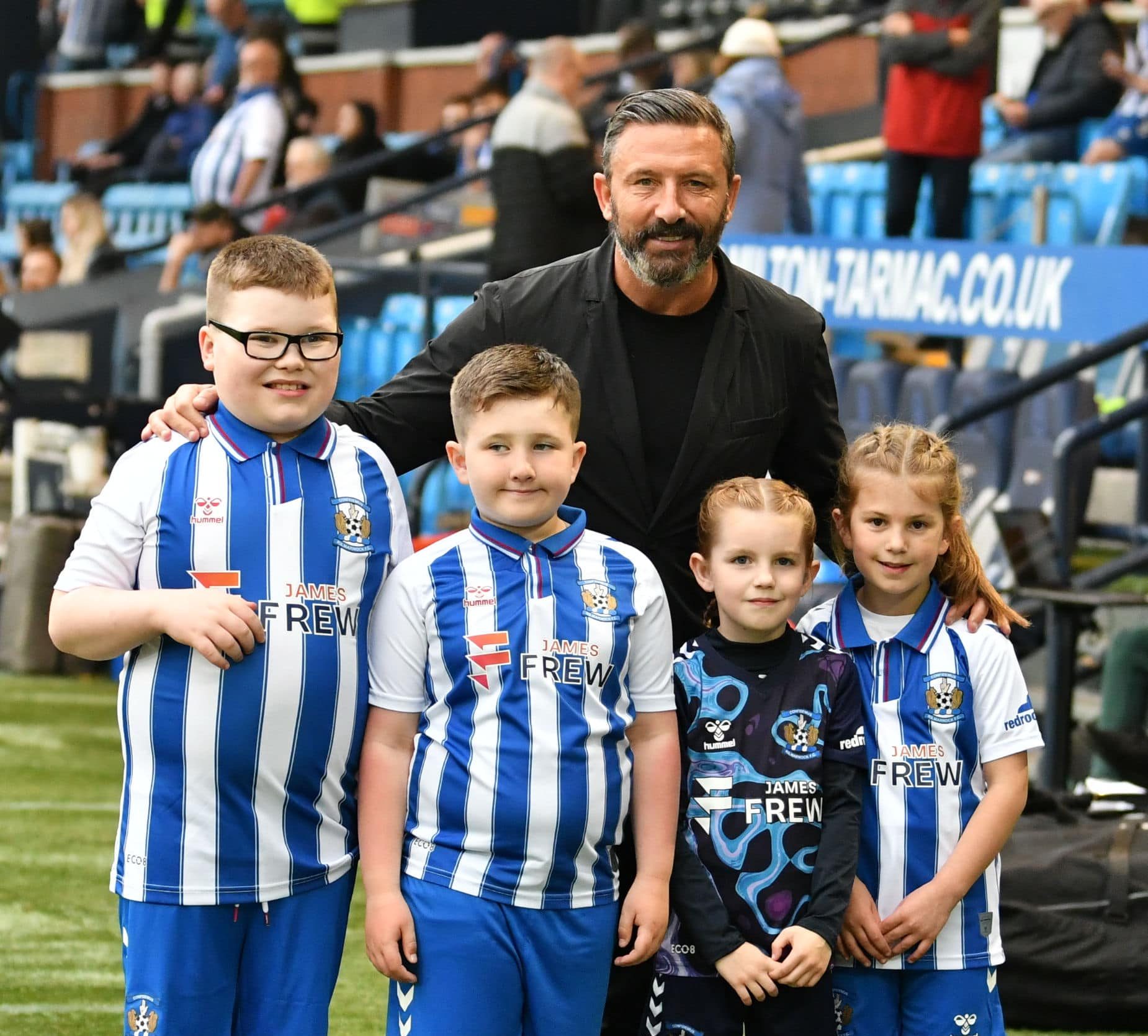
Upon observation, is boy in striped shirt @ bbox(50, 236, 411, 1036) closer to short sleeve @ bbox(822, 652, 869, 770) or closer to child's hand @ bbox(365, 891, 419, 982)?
child's hand @ bbox(365, 891, 419, 982)

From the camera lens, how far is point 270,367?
2.55 m

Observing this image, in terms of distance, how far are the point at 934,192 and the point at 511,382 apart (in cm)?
589

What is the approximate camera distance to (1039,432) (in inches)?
257

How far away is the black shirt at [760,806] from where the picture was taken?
2604 millimetres

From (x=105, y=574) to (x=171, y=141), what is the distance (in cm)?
1293

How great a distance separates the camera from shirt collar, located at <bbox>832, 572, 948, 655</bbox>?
110 inches

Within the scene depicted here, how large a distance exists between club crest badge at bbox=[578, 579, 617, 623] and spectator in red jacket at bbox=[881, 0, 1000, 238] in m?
5.68

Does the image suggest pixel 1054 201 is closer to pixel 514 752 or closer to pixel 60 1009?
pixel 60 1009

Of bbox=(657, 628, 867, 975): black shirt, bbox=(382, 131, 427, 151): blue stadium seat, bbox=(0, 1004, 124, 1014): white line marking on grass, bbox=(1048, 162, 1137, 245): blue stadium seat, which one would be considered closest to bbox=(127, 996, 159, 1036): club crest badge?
bbox=(657, 628, 867, 975): black shirt

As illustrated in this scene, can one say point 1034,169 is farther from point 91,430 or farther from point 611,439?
point 611,439

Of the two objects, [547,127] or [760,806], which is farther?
[547,127]

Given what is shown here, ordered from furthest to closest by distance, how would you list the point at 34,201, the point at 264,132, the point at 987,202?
the point at 34,201 → the point at 264,132 → the point at 987,202

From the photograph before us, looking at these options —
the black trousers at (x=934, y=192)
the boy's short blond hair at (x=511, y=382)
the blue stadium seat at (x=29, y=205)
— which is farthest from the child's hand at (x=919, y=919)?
the blue stadium seat at (x=29, y=205)

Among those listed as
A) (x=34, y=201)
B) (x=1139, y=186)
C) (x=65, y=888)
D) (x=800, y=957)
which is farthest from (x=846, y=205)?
(x=34, y=201)
